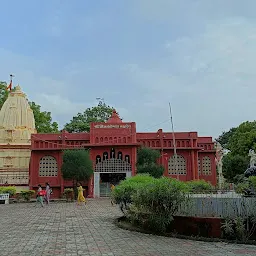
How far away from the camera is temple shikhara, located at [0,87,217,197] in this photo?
105ft

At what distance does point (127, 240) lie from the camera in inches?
365

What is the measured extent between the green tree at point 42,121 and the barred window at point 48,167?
535 inches

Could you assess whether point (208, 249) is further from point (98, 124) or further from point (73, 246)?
point (98, 124)

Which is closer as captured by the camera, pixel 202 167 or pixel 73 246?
pixel 73 246

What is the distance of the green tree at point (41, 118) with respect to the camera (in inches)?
1777

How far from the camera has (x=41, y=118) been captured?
47.2 metres

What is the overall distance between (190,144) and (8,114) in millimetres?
20823

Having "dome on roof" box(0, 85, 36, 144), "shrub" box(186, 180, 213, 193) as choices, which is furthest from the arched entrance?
"dome on roof" box(0, 85, 36, 144)

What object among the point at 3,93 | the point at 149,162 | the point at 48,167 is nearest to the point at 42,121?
the point at 3,93

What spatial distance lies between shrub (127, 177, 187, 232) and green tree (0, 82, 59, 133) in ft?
122

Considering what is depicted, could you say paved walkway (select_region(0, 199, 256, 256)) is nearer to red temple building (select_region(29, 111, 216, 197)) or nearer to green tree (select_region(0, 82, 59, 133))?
red temple building (select_region(29, 111, 216, 197))

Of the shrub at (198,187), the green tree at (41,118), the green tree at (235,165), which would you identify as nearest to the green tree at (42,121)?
the green tree at (41,118)

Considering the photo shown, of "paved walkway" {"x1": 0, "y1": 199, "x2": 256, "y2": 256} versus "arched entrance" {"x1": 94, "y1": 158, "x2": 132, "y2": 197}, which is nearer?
"paved walkway" {"x1": 0, "y1": 199, "x2": 256, "y2": 256}

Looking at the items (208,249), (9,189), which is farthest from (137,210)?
(9,189)
